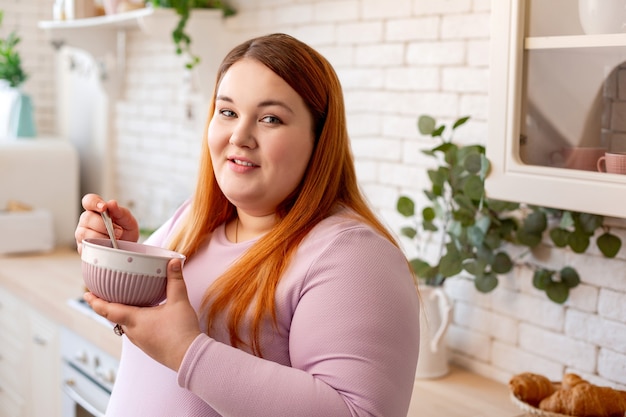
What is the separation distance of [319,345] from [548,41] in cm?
76

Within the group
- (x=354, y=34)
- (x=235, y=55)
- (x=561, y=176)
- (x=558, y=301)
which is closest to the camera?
(x=235, y=55)

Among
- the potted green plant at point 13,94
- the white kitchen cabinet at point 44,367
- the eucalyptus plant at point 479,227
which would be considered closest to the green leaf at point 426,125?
the eucalyptus plant at point 479,227

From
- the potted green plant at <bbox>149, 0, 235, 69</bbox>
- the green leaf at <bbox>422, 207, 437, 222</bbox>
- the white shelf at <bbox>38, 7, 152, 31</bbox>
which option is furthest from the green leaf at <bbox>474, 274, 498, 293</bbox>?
the white shelf at <bbox>38, 7, 152, 31</bbox>

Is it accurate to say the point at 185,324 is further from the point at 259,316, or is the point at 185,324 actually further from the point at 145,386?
the point at 145,386

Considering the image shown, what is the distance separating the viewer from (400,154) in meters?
2.36

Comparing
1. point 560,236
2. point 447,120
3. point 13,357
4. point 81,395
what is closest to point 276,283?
point 560,236

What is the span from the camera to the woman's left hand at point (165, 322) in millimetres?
1262

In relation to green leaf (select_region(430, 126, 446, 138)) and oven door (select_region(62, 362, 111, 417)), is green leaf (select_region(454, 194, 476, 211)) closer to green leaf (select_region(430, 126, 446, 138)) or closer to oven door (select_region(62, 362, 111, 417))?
green leaf (select_region(430, 126, 446, 138))

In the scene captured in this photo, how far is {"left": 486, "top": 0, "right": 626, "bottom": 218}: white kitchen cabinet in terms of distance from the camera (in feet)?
4.94

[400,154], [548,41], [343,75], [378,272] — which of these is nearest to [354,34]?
[343,75]

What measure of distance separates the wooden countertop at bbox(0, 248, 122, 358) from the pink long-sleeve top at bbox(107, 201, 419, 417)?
1180mm

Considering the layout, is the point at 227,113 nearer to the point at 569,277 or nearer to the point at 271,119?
the point at 271,119

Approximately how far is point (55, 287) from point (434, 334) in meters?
1.51

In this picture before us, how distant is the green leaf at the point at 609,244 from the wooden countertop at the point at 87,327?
0.40 metres
